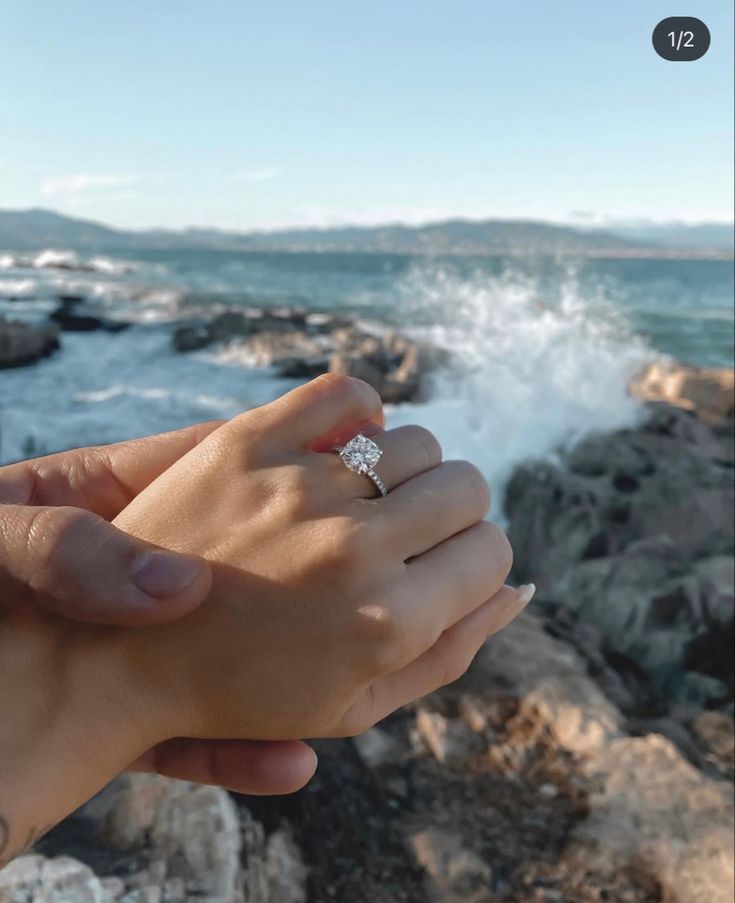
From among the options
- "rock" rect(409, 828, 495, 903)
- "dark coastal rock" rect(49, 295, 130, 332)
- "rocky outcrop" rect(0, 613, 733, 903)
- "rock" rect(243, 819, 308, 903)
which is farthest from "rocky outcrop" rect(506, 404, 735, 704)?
"dark coastal rock" rect(49, 295, 130, 332)

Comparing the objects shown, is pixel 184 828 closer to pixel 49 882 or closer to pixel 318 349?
pixel 49 882

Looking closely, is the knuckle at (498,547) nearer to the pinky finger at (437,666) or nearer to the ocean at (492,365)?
the pinky finger at (437,666)

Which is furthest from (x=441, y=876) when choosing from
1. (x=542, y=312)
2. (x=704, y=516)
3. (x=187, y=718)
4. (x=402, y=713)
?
(x=542, y=312)

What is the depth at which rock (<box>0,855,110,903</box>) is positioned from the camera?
4.95 ft

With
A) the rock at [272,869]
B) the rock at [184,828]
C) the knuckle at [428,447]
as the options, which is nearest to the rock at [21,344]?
the rock at [184,828]

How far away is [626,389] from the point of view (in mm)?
6578

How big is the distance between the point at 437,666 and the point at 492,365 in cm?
681

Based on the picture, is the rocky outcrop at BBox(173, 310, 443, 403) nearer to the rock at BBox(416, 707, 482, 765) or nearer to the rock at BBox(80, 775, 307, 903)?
the rock at BBox(416, 707, 482, 765)

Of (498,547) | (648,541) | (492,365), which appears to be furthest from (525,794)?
(492,365)

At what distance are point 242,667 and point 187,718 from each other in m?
0.12

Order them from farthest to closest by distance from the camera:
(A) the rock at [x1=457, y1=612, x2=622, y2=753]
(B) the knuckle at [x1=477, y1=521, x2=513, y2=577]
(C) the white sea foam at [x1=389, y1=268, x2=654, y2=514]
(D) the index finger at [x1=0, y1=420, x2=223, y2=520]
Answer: (C) the white sea foam at [x1=389, y1=268, x2=654, y2=514] → (A) the rock at [x1=457, y1=612, x2=622, y2=753] → (D) the index finger at [x1=0, y1=420, x2=223, y2=520] → (B) the knuckle at [x1=477, y1=521, x2=513, y2=577]

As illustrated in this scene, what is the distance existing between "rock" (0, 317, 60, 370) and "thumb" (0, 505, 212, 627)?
11.2m

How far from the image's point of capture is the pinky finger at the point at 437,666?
1139 millimetres

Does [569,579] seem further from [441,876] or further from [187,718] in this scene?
[187,718]
